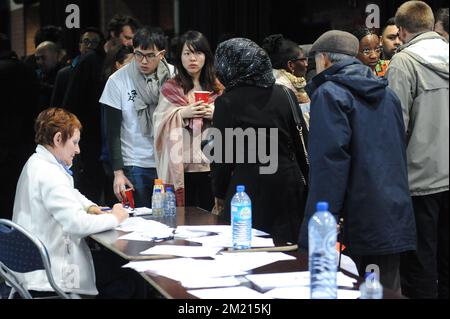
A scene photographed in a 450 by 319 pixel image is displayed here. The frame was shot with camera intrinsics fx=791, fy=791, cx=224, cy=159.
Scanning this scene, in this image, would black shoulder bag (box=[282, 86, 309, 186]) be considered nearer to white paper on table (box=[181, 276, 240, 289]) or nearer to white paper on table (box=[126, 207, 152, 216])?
white paper on table (box=[126, 207, 152, 216])

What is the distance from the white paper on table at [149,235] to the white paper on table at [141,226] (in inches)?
2.4

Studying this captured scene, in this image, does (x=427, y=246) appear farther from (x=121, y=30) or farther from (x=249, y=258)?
(x=121, y=30)

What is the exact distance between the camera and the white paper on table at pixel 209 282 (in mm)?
2553

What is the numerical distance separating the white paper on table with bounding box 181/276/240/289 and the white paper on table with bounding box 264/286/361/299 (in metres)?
0.17

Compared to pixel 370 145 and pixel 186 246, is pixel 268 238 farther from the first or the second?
pixel 370 145

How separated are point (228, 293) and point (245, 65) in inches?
60.5

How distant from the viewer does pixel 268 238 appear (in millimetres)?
3385

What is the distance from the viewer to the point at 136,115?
4.88 metres

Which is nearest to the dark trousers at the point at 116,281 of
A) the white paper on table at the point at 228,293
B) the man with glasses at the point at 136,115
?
the man with glasses at the point at 136,115

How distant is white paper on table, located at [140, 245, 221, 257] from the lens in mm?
3051

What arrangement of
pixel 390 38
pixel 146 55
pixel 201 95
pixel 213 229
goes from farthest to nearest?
pixel 390 38 → pixel 146 55 → pixel 201 95 → pixel 213 229

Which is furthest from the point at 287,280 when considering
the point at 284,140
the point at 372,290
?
the point at 284,140

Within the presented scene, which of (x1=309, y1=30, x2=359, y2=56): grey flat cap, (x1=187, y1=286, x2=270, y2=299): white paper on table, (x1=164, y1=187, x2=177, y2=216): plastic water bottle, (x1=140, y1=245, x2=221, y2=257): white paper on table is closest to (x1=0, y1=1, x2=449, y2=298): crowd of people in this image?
(x1=309, y1=30, x2=359, y2=56): grey flat cap

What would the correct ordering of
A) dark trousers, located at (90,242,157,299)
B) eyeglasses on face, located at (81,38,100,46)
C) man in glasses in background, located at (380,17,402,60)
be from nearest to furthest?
dark trousers, located at (90,242,157,299), man in glasses in background, located at (380,17,402,60), eyeglasses on face, located at (81,38,100,46)
